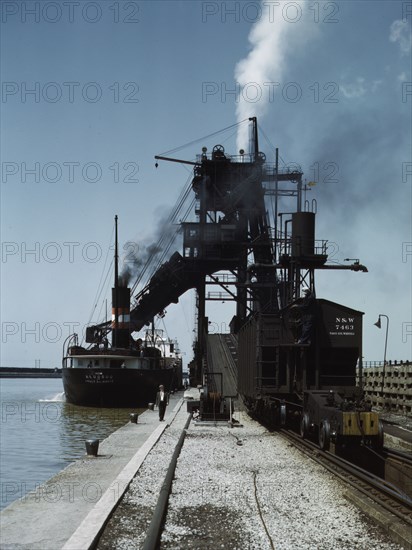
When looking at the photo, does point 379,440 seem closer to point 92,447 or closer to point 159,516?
point 92,447

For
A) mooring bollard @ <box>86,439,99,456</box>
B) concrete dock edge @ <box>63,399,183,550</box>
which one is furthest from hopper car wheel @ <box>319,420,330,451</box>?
mooring bollard @ <box>86,439,99,456</box>

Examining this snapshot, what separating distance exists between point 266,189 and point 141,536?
5004cm

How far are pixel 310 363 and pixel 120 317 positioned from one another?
37052mm

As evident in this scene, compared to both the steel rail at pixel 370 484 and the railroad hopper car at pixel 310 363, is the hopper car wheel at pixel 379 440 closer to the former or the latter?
the railroad hopper car at pixel 310 363

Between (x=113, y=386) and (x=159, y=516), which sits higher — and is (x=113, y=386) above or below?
below

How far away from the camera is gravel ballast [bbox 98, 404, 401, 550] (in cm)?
935

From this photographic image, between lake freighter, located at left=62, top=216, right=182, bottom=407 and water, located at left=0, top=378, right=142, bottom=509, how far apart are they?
67.5 inches

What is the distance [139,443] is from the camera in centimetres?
2216

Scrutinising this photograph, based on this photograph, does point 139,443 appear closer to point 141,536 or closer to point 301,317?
point 301,317

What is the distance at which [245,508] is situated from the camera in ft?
37.5

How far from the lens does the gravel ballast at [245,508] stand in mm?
9352

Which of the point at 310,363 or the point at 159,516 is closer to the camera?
the point at 159,516

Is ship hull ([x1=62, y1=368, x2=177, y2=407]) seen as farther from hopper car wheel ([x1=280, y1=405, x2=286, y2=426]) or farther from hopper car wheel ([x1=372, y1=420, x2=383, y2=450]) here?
hopper car wheel ([x1=372, y1=420, x2=383, y2=450])

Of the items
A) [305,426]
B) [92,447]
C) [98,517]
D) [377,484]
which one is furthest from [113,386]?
[98,517]
